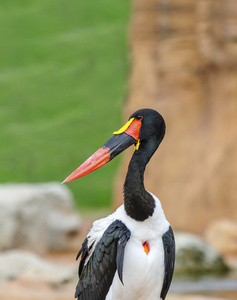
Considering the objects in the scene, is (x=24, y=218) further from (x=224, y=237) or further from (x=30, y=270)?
(x=30, y=270)

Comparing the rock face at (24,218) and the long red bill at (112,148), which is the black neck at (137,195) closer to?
the long red bill at (112,148)

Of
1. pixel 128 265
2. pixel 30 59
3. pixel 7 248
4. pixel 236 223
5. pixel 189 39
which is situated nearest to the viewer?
pixel 128 265

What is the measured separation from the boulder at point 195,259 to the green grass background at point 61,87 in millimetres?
11015

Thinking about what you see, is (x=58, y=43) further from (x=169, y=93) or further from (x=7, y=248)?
(x=7, y=248)

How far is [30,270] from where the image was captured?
25.4ft

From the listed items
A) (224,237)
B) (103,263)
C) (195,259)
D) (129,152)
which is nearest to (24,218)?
(224,237)

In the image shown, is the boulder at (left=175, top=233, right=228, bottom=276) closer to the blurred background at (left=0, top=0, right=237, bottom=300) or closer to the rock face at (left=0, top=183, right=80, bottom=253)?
the blurred background at (left=0, top=0, right=237, bottom=300)

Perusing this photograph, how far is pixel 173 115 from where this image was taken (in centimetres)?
1362

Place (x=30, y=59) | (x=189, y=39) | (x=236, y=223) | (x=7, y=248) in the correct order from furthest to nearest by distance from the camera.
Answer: (x=30, y=59) → (x=189, y=39) → (x=236, y=223) → (x=7, y=248)

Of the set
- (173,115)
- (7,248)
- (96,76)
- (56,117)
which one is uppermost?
(96,76)

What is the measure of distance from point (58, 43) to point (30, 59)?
3.69 ft

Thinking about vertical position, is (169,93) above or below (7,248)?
above

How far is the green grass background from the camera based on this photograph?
71.2 feet

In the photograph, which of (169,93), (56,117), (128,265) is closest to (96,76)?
(56,117)
